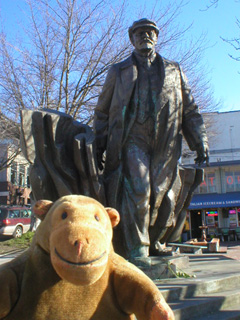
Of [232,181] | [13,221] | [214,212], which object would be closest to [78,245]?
[13,221]

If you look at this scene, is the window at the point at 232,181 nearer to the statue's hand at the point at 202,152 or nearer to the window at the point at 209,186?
the window at the point at 209,186

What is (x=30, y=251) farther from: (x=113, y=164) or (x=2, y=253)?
(x=2, y=253)

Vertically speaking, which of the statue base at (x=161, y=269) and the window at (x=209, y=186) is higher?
the window at (x=209, y=186)

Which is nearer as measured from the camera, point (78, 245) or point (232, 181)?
point (78, 245)

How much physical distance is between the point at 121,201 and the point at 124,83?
4.65ft

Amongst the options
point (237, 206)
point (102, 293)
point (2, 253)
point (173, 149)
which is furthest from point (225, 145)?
point (102, 293)

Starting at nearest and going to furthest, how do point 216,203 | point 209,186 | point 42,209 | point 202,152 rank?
point 42,209, point 202,152, point 216,203, point 209,186

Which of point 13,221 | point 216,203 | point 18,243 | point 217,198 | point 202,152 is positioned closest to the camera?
point 202,152

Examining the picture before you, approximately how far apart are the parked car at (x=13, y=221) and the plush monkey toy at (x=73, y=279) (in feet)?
59.7

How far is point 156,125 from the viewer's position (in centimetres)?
439

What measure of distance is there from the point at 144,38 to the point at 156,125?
1077 mm

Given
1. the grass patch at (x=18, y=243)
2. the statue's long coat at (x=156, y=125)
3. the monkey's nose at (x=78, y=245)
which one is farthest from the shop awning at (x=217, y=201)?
the monkey's nose at (x=78, y=245)

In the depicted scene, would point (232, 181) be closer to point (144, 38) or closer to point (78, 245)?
point (144, 38)

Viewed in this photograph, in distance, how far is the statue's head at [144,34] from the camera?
14.5 feet
